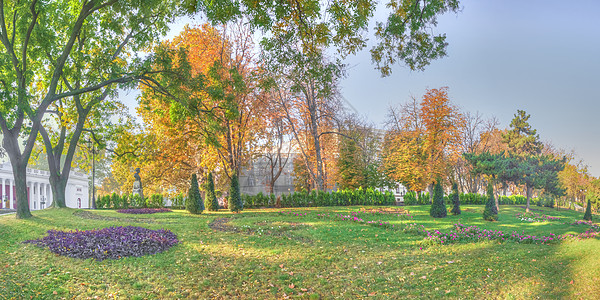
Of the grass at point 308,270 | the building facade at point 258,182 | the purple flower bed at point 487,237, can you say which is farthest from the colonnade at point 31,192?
the purple flower bed at point 487,237

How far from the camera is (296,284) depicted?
6613mm

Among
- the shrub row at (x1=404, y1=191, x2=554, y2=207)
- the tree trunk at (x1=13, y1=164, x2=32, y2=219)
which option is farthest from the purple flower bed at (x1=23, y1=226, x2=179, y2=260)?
the shrub row at (x1=404, y1=191, x2=554, y2=207)

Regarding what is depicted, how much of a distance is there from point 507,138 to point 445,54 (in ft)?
93.9

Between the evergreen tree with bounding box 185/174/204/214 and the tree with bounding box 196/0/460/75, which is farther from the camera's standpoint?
the evergreen tree with bounding box 185/174/204/214

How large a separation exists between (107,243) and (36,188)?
42.7m

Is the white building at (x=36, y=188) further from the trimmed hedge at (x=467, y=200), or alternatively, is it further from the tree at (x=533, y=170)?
the tree at (x=533, y=170)

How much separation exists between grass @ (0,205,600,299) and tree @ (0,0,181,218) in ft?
13.9

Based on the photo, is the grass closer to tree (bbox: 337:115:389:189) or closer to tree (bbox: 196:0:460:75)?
tree (bbox: 196:0:460:75)

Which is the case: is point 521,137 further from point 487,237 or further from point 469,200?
point 487,237

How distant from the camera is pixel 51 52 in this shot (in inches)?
645

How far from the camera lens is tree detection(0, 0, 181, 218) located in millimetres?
12633

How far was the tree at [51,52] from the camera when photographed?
12.6 m

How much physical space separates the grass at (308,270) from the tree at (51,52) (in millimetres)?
4225

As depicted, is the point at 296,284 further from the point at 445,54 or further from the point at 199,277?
the point at 445,54
